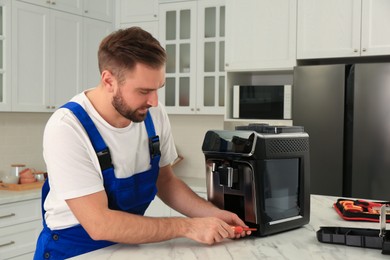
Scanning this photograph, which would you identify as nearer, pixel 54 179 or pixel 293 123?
pixel 54 179

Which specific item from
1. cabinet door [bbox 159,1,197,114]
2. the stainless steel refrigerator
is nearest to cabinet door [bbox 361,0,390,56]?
the stainless steel refrigerator

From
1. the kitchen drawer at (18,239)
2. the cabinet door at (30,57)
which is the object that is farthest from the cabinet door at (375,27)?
the kitchen drawer at (18,239)

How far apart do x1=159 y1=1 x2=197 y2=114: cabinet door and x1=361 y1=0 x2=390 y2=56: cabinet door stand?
5.00ft

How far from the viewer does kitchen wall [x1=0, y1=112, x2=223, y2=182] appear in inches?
162

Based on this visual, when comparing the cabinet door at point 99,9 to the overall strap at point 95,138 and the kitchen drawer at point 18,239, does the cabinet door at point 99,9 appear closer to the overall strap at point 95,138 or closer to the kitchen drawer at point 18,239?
the kitchen drawer at point 18,239

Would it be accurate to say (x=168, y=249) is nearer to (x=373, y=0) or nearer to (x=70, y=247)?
(x=70, y=247)

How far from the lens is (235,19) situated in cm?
393

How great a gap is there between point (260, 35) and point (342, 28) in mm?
632

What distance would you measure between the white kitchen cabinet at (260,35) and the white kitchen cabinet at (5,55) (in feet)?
5.51

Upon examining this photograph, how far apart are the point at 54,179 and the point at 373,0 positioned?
8.79 ft

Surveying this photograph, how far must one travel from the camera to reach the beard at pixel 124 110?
1.63 m

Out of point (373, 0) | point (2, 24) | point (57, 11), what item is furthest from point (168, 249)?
point (57, 11)

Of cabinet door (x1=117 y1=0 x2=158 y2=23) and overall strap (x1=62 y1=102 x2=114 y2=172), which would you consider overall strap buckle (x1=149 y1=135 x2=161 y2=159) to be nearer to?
overall strap (x1=62 y1=102 x2=114 y2=172)

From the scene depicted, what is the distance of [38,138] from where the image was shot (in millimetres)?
4398
